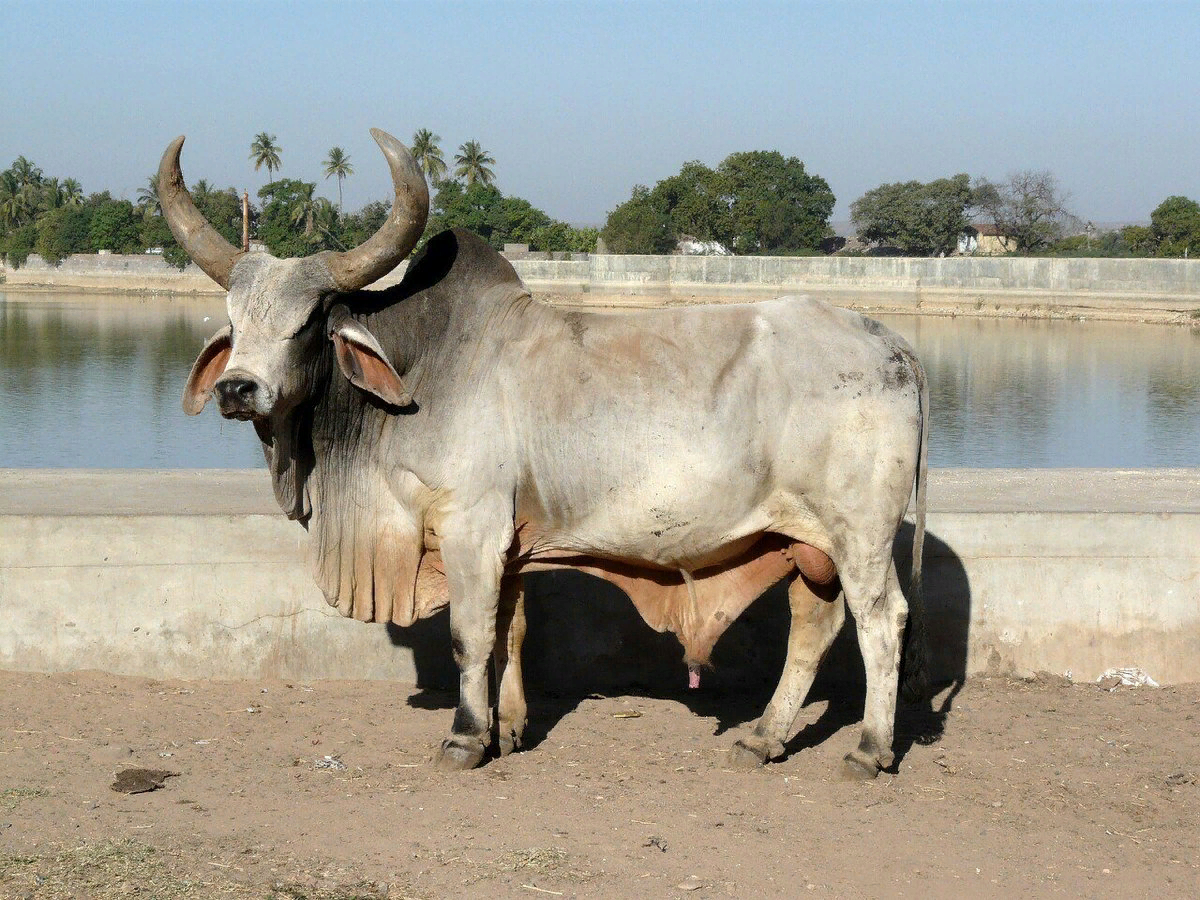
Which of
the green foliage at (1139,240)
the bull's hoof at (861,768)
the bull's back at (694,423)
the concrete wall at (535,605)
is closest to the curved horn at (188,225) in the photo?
the bull's back at (694,423)

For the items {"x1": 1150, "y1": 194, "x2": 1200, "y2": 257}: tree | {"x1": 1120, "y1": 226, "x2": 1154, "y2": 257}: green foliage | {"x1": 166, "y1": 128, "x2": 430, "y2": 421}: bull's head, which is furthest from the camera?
{"x1": 1120, "y1": 226, "x2": 1154, "y2": 257}: green foliage

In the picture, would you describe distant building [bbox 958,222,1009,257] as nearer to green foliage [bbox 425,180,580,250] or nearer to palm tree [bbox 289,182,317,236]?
green foliage [bbox 425,180,580,250]

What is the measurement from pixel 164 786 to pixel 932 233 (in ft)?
256

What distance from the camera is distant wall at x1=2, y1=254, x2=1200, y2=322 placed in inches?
1802

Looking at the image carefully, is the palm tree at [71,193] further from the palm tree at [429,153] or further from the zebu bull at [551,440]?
the zebu bull at [551,440]

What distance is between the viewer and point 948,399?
22.5 metres

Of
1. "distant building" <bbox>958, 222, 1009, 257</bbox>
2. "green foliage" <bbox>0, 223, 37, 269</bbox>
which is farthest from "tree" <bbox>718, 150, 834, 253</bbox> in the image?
"green foliage" <bbox>0, 223, 37, 269</bbox>

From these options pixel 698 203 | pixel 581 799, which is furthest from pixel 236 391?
pixel 698 203

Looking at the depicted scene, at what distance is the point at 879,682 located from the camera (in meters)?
5.04

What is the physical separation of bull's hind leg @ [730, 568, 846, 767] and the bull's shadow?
805 millimetres

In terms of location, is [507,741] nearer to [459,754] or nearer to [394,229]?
[459,754]

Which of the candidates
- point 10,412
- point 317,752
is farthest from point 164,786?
point 10,412

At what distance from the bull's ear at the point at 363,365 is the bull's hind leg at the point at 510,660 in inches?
35.5

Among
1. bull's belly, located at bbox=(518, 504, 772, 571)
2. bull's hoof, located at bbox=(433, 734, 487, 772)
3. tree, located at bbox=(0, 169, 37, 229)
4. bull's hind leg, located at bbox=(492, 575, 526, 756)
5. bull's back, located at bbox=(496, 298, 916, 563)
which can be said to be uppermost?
tree, located at bbox=(0, 169, 37, 229)
